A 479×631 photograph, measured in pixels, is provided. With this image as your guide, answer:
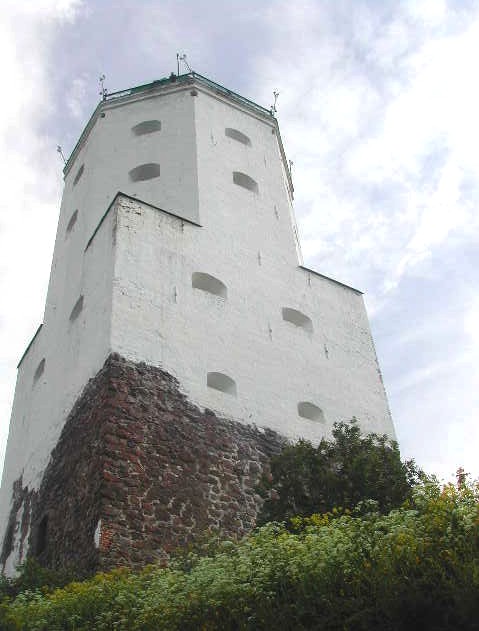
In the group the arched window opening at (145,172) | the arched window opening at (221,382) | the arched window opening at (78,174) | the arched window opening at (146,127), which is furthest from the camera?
the arched window opening at (78,174)

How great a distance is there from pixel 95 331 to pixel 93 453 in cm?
270

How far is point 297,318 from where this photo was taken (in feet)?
56.7

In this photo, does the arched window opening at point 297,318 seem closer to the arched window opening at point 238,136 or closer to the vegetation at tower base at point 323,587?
the arched window opening at point 238,136

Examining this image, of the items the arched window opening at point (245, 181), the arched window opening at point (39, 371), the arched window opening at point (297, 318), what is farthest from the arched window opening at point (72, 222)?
the arched window opening at point (297, 318)

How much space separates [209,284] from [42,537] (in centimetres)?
579

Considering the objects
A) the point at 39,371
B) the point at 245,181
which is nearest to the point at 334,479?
the point at 39,371

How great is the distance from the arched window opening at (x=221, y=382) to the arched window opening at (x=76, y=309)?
3205 millimetres

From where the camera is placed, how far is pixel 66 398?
14.6m

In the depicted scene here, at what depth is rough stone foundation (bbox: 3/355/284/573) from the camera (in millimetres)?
11422

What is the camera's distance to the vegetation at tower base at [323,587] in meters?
6.61

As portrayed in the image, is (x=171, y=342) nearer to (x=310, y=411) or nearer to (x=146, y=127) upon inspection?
(x=310, y=411)

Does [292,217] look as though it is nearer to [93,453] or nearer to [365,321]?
[365,321]

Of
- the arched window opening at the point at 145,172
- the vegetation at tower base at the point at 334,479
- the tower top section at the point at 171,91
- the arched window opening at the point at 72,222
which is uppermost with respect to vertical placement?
the tower top section at the point at 171,91

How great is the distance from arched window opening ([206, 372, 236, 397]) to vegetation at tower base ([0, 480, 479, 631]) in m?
6.02
